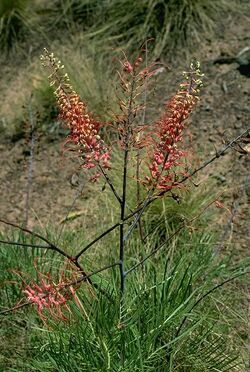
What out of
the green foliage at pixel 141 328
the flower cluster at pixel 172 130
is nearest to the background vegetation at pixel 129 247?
the green foliage at pixel 141 328

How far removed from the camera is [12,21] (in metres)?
5.32

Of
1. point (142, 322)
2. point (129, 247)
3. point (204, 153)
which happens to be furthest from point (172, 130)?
point (204, 153)

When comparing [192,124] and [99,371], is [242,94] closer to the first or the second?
[192,124]

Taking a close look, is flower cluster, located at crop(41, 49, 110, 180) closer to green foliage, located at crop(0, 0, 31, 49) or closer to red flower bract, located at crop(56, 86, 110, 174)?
red flower bract, located at crop(56, 86, 110, 174)

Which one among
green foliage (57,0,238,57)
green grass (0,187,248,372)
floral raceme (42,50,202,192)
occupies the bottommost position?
green grass (0,187,248,372)

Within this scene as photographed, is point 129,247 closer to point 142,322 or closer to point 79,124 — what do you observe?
point 142,322

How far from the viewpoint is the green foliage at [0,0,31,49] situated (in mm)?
5289

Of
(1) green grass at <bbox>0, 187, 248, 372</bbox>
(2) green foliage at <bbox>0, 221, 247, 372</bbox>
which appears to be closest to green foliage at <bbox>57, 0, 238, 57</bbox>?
(1) green grass at <bbox>0, 187, 248, 372</bbox>

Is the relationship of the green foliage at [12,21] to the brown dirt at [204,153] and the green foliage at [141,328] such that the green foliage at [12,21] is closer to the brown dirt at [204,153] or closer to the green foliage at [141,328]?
the brown dirt at [204,153]

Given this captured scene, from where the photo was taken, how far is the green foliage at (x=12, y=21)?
529 centimetres

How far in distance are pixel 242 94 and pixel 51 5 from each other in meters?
2.03

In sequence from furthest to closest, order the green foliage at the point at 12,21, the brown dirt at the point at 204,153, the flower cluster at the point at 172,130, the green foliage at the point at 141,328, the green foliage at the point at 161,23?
the green foliage at the point at 12,21 → the green foliage at the point at 161,23 → the brown dirt at the point at 204,153 → the green foliage at the point at 141,328 → the flower cluster at the point at 172,130

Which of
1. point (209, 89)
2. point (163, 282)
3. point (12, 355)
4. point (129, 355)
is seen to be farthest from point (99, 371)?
point (209, 89)

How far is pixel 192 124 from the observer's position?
4.08 m
